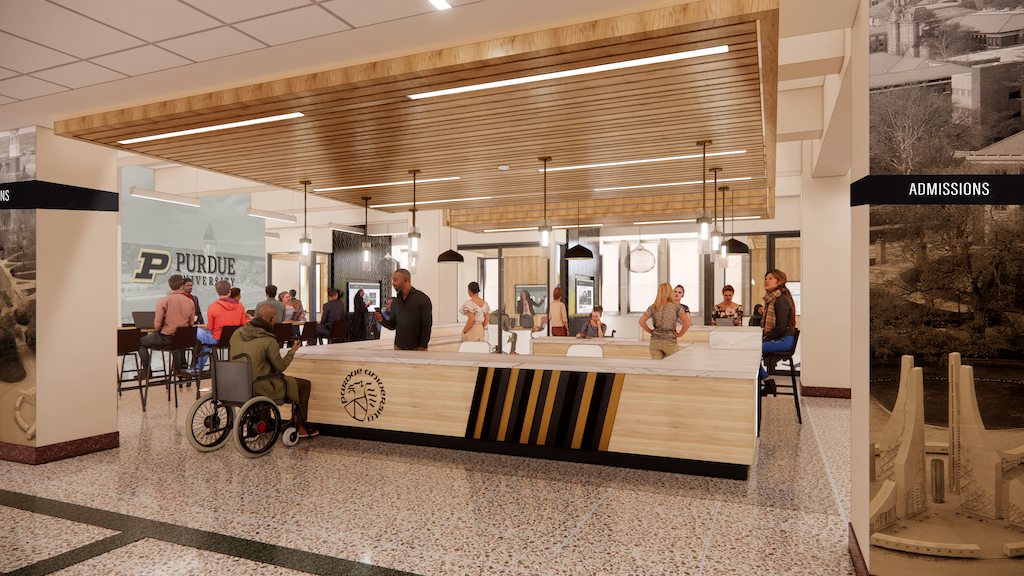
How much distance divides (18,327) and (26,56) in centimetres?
243

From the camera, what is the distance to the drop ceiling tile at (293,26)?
10.9 ft

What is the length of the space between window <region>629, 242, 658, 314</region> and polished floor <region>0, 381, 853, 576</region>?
7673 millimetres

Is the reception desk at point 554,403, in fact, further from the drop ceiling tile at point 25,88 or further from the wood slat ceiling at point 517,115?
the drop ceiling tile at point 25,88

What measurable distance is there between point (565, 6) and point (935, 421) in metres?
2.69

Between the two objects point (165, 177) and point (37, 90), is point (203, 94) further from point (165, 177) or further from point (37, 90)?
point (165, 177)

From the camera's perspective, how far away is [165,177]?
36.5 ft

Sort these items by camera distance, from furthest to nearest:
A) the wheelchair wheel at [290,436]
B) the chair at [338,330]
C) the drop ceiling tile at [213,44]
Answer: the chair at [338,330]
the wheelchair wheel at [290,436]
the drop ceiling tile at [213,44]

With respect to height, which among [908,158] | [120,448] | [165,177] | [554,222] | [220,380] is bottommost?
[120,448]

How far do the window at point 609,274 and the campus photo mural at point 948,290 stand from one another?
10587mm

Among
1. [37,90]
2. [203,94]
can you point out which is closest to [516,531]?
[203,94]

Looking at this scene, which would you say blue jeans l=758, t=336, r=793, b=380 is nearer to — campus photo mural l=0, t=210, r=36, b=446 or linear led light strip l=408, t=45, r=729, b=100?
linear led light strip l=408, t=45, r=729, b=100

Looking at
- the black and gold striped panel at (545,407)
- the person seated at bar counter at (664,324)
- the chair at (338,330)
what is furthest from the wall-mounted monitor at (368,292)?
the black and gold striped panel at (545,407)

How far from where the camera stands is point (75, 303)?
5203 millimetres

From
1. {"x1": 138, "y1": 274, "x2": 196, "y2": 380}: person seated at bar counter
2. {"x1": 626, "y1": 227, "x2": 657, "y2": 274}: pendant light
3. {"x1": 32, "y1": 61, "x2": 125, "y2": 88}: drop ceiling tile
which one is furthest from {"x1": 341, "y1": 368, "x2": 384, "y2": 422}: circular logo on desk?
{"x1": 626, "y1": 227, "x2": 657, "y2": 274}: pendant light
